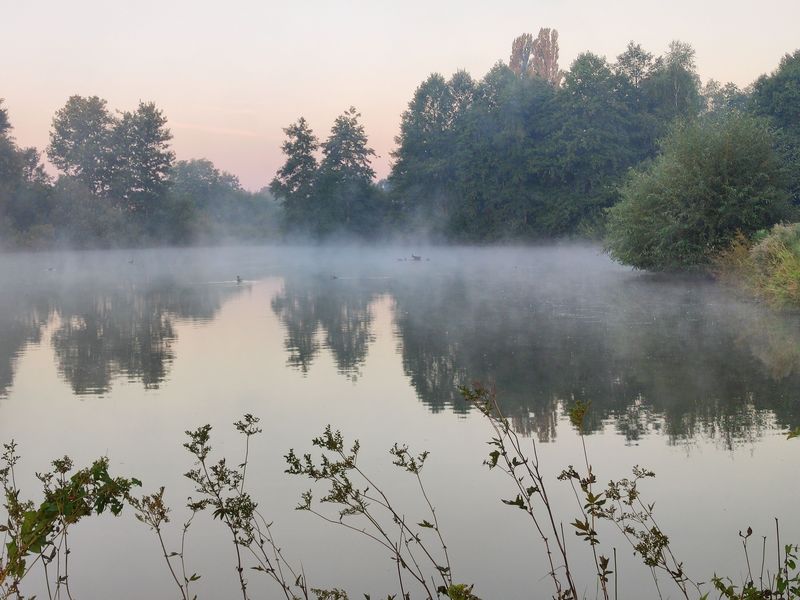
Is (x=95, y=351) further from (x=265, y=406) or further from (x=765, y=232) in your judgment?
(x=765, y=232)

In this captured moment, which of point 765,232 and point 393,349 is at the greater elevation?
point 765,232

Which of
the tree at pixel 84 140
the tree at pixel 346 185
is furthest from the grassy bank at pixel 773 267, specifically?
the tree at pixel 84 140

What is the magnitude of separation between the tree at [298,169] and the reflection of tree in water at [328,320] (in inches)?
2067

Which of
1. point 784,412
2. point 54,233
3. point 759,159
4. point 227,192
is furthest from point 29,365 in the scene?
point 227,192

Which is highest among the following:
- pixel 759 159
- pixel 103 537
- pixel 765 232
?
pixel 759 159

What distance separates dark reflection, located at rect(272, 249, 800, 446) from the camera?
10.9 m

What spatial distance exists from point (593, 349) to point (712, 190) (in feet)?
62.8

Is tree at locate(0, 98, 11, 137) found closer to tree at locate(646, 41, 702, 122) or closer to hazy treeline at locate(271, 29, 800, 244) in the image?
hazy treeline at locate(271, 29, 800, 244)

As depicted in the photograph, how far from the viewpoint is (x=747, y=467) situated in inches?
327

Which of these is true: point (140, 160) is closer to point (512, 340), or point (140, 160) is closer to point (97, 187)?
point (97, 187)

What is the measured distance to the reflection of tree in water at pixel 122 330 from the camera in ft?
49.0

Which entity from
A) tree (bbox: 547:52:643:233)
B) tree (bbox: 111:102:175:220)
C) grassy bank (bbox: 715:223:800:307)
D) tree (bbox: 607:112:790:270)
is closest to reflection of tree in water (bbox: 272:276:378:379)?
grassy bank (bbox: 715:223:800:307)

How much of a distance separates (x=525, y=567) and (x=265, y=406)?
6236mm

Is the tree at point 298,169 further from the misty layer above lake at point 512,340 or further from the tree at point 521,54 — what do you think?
the misty layer above lake at point 512,340
